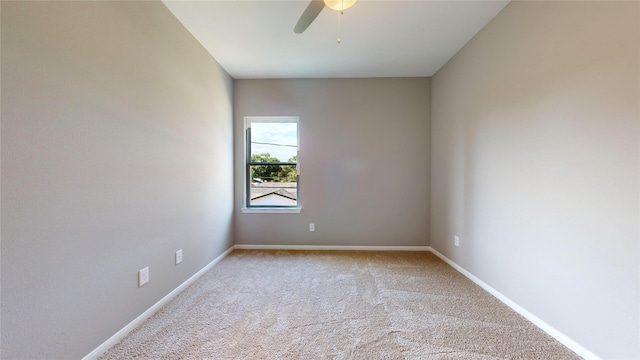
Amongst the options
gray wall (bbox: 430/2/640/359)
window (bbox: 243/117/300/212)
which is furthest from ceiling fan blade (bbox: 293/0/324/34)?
window (bbox: 243/117/300/212)

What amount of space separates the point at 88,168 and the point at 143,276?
914 millimetres

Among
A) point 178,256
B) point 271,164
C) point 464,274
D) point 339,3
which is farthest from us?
point 271,164

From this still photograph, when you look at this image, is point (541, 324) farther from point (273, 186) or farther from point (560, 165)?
point (273, 186)

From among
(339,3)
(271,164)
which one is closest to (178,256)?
(271,164)

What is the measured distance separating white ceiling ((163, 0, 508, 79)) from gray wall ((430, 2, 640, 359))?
0.39 metres

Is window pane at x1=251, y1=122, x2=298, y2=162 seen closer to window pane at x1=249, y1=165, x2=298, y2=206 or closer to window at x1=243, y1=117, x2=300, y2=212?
window at x1=243, y1=117, x2=300, y2=212

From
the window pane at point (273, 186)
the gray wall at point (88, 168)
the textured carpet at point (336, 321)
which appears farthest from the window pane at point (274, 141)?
the textured carpet at point (336, 321)

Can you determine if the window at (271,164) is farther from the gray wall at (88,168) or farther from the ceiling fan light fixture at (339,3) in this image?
the ceiling fan light fixture at (339,3)

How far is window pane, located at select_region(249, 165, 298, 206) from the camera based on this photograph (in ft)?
12.1

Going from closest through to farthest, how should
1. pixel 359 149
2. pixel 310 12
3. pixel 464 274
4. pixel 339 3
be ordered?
1. pixel 339 3
2. pixel 310 12
3. pixel 464 274
4. pixel 359 149

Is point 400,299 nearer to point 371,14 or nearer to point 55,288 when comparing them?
point 55,288

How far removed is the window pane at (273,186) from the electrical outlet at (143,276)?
1935 millimetres

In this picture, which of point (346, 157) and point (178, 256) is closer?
point (178, 256)

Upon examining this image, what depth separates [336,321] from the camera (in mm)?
1814
